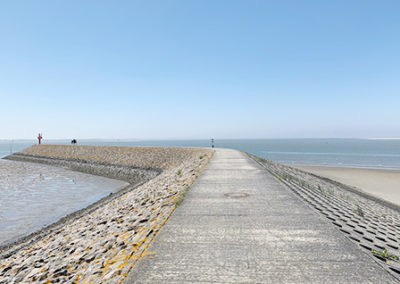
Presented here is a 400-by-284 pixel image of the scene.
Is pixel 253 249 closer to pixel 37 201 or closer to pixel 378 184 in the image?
pixel 37 201

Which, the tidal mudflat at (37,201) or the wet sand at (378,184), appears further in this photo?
the wet sand at (378,184)

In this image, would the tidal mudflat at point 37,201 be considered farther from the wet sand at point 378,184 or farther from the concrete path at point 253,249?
the wet sand at point 378,184

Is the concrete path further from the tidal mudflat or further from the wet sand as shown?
the wet sand

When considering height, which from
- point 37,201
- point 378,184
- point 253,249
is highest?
point 253,249

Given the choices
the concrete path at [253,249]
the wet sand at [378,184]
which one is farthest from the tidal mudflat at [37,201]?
the wet sand at [378,184]

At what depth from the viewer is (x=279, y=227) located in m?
4.64

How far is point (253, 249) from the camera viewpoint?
3768mm

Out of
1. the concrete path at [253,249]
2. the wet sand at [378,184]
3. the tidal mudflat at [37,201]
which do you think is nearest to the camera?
the concrete path at [253,249]

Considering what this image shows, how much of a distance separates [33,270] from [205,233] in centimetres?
393

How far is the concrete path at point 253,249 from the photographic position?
306 centimetres

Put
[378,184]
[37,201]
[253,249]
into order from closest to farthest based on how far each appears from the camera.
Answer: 1. [253,249]
2. [37,201]
3. [378,184]

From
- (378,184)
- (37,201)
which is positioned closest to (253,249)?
(37,201)

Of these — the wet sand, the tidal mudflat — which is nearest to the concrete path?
the tidal mudflat

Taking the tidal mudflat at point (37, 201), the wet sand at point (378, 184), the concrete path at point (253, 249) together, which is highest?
the concrete path at point (253, 249)
